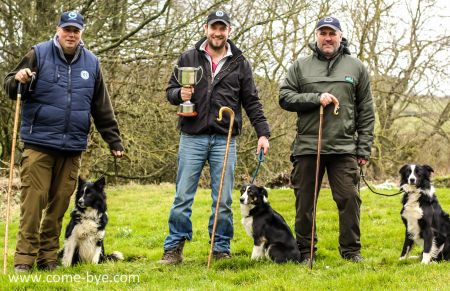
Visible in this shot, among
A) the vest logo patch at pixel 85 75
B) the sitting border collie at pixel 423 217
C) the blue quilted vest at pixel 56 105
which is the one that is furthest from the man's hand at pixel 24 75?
the sitting border collie at pixel 423 217

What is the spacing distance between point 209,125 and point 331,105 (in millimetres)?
1304

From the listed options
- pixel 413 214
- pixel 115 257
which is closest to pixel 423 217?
pixel 413 214

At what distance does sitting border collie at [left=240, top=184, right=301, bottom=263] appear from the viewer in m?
5.80

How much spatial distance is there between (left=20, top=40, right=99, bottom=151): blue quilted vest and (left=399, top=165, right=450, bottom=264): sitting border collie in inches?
141

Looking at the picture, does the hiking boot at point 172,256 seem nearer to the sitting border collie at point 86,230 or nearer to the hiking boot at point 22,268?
the sitting border collie at point 86,230

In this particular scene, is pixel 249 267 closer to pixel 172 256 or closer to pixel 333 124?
pixel 172 256

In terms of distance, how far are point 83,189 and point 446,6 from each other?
17.6 meters

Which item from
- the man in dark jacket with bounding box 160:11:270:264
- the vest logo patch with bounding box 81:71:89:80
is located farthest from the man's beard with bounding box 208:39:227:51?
the vest logo patch with bounding box 81:71:89:80

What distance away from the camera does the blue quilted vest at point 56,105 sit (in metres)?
5.12

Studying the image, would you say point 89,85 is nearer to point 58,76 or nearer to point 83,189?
point 58,76

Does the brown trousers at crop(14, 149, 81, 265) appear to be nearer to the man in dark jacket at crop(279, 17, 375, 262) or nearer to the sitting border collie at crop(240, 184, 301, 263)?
the sitting border collie at crop(240, 184, 301, 263)

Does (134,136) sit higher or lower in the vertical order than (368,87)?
lower

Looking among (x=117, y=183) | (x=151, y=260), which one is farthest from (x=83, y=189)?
(x=117, y=183)

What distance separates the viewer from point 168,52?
11859mm
